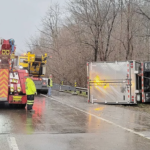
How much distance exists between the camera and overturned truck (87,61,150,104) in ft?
44.7

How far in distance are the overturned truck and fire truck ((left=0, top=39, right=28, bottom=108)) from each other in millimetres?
4397

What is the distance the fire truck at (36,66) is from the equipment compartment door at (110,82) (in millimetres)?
7727

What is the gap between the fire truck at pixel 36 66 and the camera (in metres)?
21.4

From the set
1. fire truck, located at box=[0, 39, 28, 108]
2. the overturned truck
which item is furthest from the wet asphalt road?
the overturned truck

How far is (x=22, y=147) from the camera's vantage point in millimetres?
5473

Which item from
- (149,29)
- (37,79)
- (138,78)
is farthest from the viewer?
(37,79)

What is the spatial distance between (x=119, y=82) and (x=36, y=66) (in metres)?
9.95

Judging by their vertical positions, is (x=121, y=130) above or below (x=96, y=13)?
below

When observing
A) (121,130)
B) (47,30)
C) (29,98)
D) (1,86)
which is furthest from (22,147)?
(47,30)

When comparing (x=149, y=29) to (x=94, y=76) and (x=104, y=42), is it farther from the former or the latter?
(x=94, y=76)

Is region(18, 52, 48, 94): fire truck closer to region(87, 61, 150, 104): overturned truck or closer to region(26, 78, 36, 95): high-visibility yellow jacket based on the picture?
region(87, 61, 150, 104): overturned truck

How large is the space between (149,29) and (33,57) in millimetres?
9875

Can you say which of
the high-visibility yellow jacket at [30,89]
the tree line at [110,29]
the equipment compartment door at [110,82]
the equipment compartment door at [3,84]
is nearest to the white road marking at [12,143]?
the high-visibility yellow jacket at [30,89]

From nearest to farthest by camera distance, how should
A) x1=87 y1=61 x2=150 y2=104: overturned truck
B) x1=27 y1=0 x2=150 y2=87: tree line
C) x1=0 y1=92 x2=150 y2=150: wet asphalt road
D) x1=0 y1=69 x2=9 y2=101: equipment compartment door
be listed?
1. x1=0 y1=92 x2=150 y2=150: wet asphalt road
2. x1=0 y1=69 x2=9 y2=101: equipment compartment door
3. x1=87 y1=61 x2=150 y2=104: overturned truck
4. x1=27 y1=0 x2=150 y2=87: tree line
